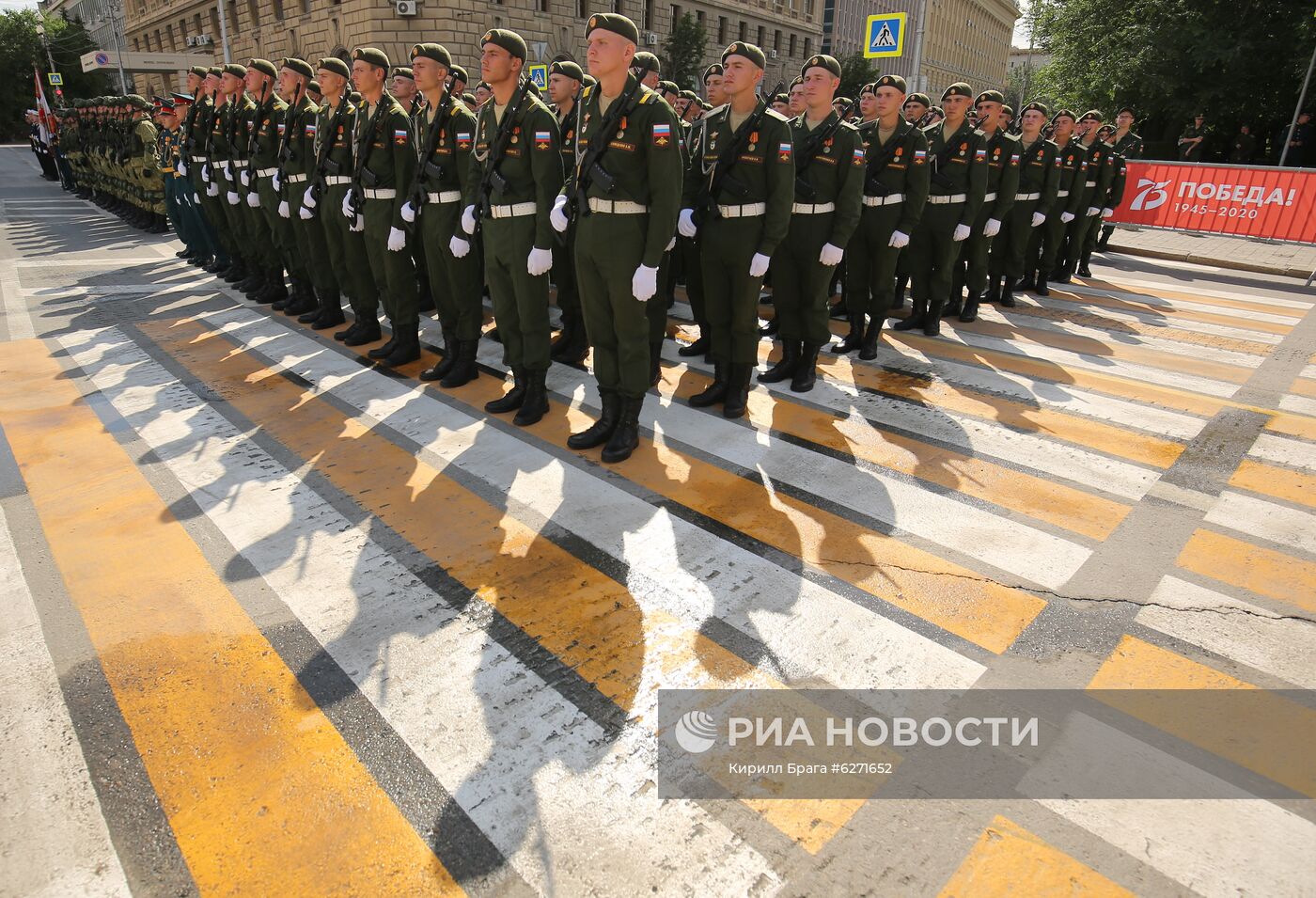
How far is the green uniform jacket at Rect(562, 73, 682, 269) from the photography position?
412 centimetres

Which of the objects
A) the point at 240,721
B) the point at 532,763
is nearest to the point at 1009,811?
the point at 532,763

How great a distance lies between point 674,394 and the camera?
5.68 metres

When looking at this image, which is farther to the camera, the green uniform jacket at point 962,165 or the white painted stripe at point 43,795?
the green uniform jacket at point 962,165

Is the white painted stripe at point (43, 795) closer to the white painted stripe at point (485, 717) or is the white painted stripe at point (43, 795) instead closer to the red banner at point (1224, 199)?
the white painted stripe at point (485, 717)

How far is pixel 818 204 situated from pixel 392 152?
3.27 metres

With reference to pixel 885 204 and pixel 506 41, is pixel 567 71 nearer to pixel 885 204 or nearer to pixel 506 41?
pixel 506 41

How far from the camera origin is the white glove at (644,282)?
13.9 feet

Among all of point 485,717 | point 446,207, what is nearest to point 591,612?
point 485,717

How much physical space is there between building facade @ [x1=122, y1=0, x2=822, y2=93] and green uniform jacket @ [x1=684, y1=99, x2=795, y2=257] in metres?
29.2

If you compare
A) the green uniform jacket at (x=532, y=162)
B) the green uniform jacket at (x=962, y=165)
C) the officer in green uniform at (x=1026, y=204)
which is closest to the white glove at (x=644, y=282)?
the green uniform jacket at (x=532, y=162)

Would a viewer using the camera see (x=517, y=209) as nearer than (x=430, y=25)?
Yes

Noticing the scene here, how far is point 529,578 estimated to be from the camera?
3.29 meters

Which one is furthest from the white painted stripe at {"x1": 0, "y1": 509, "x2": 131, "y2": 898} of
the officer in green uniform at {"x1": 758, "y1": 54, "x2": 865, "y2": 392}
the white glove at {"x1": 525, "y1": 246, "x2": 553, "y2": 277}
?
the officer in green uniform at {"x1": 758, "y1": 54, "x2": 865, "y2": 392}

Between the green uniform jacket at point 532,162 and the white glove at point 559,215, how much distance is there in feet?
0.55
